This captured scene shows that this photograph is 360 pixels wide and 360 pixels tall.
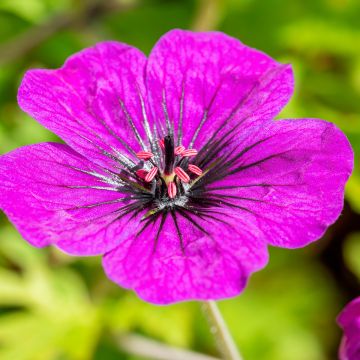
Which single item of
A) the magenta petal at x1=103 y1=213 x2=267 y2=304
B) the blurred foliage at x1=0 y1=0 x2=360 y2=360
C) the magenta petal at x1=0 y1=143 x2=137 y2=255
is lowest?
the blurred foliage at x1=0 y1=0 x2=360 y2=360

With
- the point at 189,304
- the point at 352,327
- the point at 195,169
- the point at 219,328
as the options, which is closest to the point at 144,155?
the point at 195,169

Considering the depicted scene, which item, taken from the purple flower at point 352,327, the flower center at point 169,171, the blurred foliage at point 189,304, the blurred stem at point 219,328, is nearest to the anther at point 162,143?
the flower center at point 169,171

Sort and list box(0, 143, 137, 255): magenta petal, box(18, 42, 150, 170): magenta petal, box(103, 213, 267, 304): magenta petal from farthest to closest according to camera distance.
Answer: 1. box(18, 42, 150, 170): magenta petal
2. box(0, 143, 137, 255): magenta petal
3. box(103, 213, 267, 304): magenta petal

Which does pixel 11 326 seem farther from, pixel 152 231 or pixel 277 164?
pixel 277 164

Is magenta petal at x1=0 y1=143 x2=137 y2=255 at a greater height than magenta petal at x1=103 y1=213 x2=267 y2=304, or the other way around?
magenta petal at x1=0 y1=143 x2=137 y2=255

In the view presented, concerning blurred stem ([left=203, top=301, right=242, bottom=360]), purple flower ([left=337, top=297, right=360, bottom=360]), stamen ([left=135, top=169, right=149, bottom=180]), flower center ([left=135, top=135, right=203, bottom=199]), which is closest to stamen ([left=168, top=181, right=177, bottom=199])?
flower center ([left=135, top=135, right=203, bottom=199])

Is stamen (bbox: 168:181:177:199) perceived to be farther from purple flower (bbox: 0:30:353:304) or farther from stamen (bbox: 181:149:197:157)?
stamen (bbox: 181:149:197:157)

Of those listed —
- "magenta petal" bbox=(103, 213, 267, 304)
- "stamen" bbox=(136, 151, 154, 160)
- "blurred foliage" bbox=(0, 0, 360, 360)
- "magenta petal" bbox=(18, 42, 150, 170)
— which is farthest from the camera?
"blurred foliage" bbox=(0, 0, 360, 360)

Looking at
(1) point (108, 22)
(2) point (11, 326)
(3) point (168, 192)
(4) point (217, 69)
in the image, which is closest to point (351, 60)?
(1) point (108, 22)
